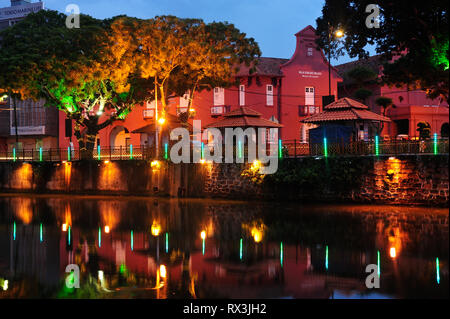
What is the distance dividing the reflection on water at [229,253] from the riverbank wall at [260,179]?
5.79 ft

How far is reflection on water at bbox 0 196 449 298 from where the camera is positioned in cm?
974

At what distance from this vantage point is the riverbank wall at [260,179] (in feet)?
76.2

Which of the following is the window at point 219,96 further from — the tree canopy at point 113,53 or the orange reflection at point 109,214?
the orange reflection at point 109,214

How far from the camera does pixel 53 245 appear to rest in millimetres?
15078

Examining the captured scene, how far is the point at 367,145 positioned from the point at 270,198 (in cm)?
637

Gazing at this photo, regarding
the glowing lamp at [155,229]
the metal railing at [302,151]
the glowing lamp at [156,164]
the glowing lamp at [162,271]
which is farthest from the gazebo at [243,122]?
the glowing lamp at [162,271]

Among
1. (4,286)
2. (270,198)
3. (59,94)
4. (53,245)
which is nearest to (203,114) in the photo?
(59,94)

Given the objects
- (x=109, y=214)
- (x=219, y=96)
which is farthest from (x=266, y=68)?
(x=109, y=214)

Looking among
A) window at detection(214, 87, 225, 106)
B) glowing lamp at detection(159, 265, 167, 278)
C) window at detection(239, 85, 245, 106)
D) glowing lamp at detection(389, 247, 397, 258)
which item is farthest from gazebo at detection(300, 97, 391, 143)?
glowing lamp at detection(159, 265, 167, 278)

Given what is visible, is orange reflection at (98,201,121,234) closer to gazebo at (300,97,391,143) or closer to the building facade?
gazebo at (300,97,391,143)

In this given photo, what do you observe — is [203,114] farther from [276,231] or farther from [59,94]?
[276,231]

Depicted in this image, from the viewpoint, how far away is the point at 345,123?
29547mm

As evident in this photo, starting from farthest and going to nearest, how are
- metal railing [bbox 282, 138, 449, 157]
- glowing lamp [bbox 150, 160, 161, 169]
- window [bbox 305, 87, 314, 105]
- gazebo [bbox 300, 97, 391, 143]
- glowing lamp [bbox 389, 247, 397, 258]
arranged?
window [bbox 305, 87, 314, 105] → glowing lamp [bbox 150, 160, 161, 169] → gazebo [bbox 300, 97, 391, 143] → metal railing [bbox 282, 138, 449, 157] → glowing lamp [bbox 389, 247, 397, 258]

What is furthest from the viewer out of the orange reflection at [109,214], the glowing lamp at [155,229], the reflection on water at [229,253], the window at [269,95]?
the window at [269,95]
